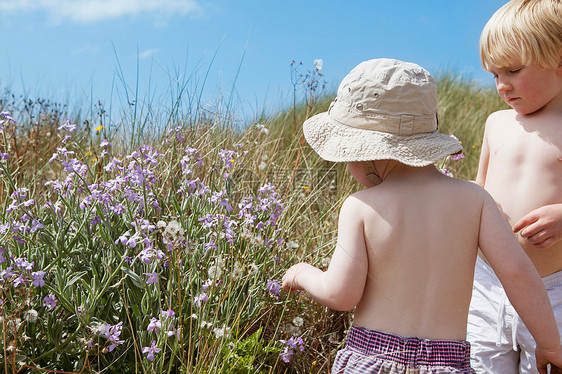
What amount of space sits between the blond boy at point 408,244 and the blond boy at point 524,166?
1.94 ft

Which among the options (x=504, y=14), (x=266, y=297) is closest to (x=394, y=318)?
(x=266, y=297)

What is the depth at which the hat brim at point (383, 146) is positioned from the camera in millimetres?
1718

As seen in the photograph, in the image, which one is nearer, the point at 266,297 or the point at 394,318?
the point at 394,318

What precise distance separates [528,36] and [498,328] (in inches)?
49.8

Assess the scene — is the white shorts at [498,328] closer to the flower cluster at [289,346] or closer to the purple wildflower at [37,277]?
the flower cluster at [289,346]

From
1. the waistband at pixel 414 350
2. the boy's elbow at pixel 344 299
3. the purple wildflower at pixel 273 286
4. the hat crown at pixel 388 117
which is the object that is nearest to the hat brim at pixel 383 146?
the hat crown at pixel 388 117

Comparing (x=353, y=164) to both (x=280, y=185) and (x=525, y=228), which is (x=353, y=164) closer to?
(x=525, y=228)

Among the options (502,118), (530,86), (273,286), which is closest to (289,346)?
(273,286)

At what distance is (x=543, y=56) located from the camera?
2342 mm

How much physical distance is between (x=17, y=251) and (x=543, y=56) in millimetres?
2439

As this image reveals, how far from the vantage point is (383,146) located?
1.73 meters

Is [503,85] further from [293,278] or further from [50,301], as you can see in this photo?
[50,301]

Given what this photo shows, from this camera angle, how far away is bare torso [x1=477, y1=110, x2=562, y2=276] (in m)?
2.38

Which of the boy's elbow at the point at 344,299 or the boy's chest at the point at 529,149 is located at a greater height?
the boy's chest at the point at 529,149
